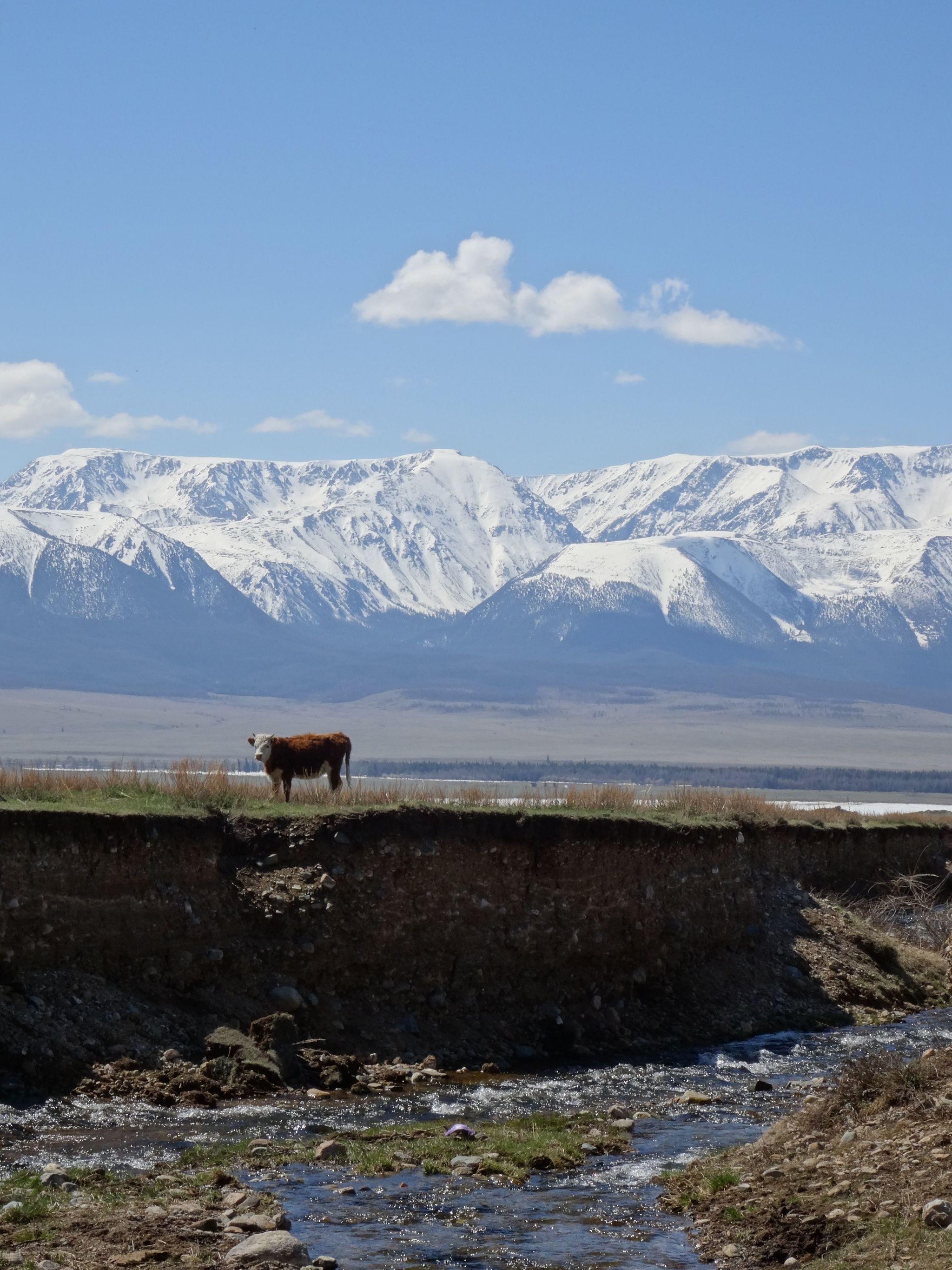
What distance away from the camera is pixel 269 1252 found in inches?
493

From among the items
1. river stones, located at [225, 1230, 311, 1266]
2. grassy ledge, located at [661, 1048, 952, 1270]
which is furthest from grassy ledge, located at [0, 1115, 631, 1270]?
grassy ledge, located at [661, 1048, 952, 1270]

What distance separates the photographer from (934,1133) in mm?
14602

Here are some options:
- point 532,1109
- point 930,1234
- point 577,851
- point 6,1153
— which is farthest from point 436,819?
point 930,1234

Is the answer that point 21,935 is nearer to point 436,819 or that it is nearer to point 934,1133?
point 436,819

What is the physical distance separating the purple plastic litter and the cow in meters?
11.9

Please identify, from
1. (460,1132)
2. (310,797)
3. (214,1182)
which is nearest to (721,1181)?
(460,1132)

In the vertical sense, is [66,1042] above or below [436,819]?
below

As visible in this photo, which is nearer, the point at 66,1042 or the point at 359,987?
the point at 66,1042

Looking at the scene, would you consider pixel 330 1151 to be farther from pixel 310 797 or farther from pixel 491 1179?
pixel 310 797

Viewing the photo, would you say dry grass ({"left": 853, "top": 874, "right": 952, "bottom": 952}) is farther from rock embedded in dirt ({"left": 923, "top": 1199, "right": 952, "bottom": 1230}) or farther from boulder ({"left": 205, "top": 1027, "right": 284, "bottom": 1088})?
rock embedded in dirt ({"left": 923, "top": 1199, "right": 952, "bottom": 1230})

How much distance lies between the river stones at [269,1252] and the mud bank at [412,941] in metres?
6.36

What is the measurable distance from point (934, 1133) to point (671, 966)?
36.3ft

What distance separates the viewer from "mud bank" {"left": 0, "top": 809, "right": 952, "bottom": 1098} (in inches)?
797

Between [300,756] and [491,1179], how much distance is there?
1538 cm
